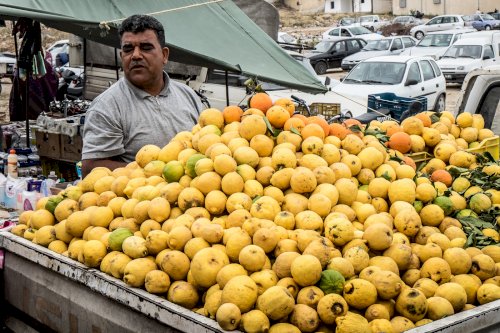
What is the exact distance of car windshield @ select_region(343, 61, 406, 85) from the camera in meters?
15.4

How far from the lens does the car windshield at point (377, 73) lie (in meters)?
15.4

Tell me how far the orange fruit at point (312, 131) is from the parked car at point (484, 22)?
38.7 meters

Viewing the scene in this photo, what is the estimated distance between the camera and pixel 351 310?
2.74 metres

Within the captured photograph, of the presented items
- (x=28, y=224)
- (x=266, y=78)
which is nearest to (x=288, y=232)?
(x=28, y=224)

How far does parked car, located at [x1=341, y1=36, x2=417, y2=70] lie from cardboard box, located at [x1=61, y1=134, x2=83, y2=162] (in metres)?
20.0

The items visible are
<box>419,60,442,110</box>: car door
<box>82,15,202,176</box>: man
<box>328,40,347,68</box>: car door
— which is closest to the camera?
<box>82,15,202,176</box>: man

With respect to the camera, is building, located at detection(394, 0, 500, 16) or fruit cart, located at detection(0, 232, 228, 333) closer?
fruit cart, located at detection(0, 232, 228, 333)

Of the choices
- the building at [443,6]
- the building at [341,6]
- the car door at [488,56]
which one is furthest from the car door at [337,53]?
the building at [341,6]

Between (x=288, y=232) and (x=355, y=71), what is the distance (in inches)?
527

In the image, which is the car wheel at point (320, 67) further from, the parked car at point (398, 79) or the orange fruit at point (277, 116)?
the orange fruit at point (277, 116)

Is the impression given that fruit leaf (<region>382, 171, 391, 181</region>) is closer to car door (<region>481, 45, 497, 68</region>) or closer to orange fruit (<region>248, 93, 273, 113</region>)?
orange fruit (<region>248, 93, 273, 113</region>)

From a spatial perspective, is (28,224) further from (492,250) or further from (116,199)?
(492,250)

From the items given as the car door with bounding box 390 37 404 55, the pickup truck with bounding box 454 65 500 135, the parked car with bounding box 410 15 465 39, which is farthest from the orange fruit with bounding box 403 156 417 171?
the parked car with bounding box 410 15 465 39

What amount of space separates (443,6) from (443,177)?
6012 cm
